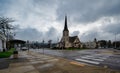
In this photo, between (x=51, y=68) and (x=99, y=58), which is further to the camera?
(x=99, y=58)

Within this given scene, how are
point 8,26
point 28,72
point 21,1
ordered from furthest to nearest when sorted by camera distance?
point 8,26, point 21,1, point 28,72

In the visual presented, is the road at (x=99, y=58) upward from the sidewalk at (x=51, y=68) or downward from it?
downward

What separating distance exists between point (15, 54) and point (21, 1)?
7.92 m

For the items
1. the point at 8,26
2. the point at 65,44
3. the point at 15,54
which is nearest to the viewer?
the point at 15,54

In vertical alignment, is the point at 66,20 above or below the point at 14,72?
above

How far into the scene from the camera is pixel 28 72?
883cm

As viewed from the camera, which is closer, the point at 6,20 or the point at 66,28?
the point at 6,20

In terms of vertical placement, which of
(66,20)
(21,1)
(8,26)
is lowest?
(8,26)

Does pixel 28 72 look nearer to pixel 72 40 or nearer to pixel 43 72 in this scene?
pixel 43 72

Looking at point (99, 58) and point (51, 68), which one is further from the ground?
point (51, 68)

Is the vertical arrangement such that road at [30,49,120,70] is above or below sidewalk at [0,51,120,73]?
below

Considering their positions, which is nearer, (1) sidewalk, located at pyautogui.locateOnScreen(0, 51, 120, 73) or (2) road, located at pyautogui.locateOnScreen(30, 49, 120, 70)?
(1) sidewalk, located at pyautogui.locateOnScreen(0, 51, 120, 73)

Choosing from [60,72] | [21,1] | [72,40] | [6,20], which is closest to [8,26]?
[6,20]

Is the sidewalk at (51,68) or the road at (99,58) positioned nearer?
the sidewalk at (51,68)
